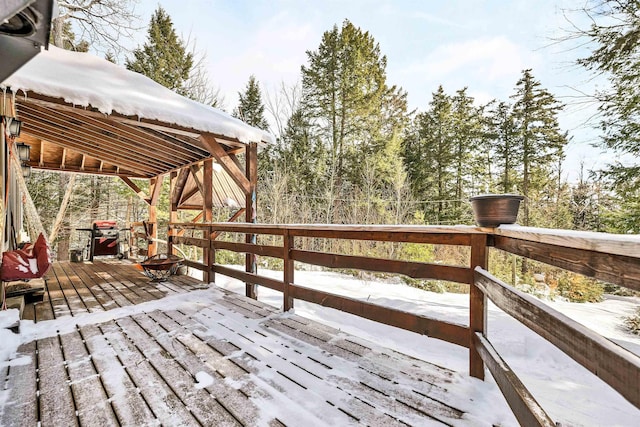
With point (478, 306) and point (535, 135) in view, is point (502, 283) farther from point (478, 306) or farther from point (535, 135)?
point (535, 135)

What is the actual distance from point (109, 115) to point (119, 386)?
10.4 feet

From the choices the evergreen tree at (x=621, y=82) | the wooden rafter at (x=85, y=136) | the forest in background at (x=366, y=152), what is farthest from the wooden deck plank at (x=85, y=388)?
the forest in background at (x=366, y=152)

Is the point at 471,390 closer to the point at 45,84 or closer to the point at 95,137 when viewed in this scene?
the point at 45,84

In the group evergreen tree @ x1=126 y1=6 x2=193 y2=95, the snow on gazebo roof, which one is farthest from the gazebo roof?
evergreen tree @ x1=126 y1=6 x2=193 y2=95

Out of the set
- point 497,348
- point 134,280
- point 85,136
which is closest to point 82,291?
point 134,280

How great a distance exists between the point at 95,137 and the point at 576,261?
6.26 meters

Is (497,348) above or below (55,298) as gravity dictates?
below

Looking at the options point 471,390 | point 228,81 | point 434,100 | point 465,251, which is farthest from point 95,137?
point 434,100

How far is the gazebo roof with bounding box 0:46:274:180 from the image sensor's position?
3.31m

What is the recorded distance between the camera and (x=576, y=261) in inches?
38.5

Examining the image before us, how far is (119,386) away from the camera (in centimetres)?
176

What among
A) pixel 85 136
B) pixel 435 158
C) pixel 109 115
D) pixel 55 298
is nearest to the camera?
pixel 109 115

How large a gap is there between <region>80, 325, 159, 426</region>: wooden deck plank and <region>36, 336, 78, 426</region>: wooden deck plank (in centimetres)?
17

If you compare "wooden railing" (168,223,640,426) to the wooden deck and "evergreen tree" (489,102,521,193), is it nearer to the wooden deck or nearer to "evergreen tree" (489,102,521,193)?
the wooden deck
